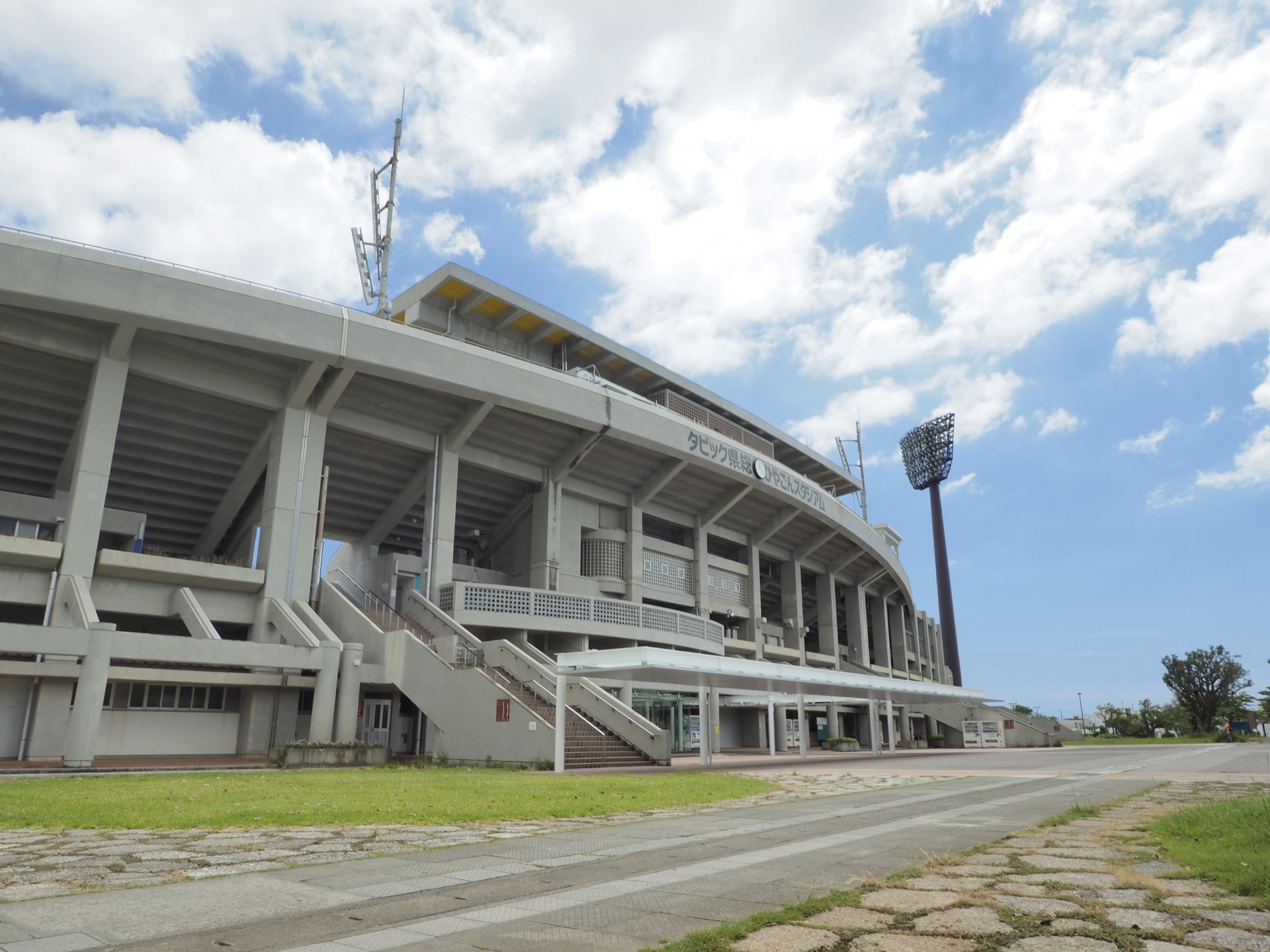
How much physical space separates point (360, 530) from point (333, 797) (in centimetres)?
3320

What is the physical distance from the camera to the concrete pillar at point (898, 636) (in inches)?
3162

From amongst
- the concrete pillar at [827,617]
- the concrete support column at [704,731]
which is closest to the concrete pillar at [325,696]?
the concrete support column at [704,731]

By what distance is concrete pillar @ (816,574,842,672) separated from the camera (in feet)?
207

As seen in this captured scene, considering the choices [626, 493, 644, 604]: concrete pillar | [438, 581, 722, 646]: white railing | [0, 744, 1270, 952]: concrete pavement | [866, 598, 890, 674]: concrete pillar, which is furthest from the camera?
Result: [866, 598, 890, 674]: concrete pillar

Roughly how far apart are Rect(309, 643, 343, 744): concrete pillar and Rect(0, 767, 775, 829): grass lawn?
5.97 m

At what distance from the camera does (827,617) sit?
211ft

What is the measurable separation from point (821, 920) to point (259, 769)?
22.0 m

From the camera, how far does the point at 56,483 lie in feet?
117

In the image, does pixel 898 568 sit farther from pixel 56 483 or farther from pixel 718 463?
pixel 56 483

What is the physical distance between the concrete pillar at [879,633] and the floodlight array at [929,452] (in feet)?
95.8

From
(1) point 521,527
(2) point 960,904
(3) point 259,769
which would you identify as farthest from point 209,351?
(2) point 960,904

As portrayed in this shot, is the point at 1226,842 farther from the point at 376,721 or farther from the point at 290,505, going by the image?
the point at 376,721

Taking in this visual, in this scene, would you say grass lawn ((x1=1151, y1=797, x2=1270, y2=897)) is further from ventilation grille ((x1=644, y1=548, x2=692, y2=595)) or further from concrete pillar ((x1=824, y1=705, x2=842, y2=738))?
concrete pillar ((x1=824, y1=705, x2=842, y2=738))

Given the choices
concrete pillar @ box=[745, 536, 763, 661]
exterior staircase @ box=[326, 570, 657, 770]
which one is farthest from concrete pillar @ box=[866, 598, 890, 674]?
exterior staircase @ box=[326, 570, 657, 770]
